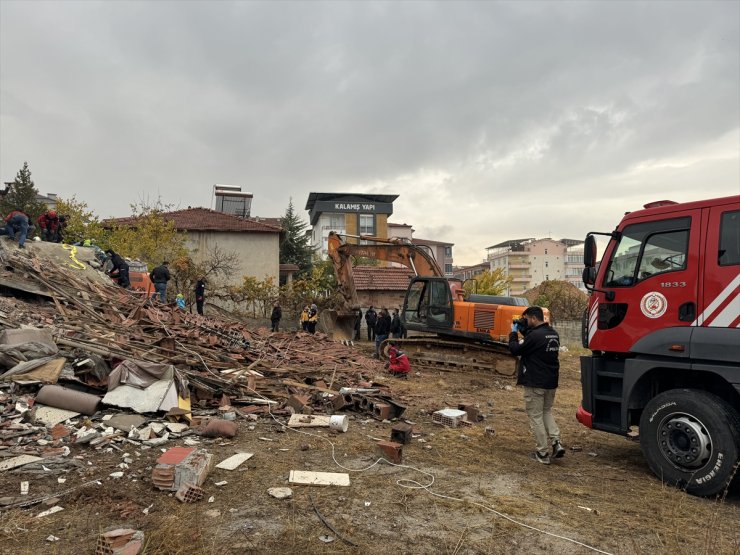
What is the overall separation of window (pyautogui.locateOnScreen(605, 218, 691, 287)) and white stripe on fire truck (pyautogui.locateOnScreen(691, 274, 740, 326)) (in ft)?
1.57

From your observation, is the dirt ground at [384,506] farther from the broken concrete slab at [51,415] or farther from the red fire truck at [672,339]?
the broken concrete slab at [51,415]

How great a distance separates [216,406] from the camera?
7609mm

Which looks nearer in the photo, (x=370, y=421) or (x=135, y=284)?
(x=370, y=421)

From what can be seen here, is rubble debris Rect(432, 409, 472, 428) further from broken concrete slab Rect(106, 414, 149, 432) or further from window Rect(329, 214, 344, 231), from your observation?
window Rect(329, 214, 344, 231)

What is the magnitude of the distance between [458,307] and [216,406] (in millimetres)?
7915

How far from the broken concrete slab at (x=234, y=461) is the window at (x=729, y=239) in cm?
547

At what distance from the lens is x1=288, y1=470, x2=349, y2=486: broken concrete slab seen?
4871 mm

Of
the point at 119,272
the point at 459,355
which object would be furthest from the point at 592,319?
the point at 119,272

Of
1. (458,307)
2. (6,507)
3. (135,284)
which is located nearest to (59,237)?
(135,284)

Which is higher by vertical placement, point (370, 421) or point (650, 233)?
point (650, 233)

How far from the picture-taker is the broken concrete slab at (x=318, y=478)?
487 centimetres

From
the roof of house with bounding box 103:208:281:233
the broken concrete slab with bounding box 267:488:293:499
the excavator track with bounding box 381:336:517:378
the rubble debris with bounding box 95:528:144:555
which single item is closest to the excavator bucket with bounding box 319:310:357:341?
the excavator track with bounding box 381:336:517:378

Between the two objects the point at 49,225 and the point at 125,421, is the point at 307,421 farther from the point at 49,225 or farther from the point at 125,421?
the point at 49,225

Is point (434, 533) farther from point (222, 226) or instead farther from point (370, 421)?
point (222, 226)
